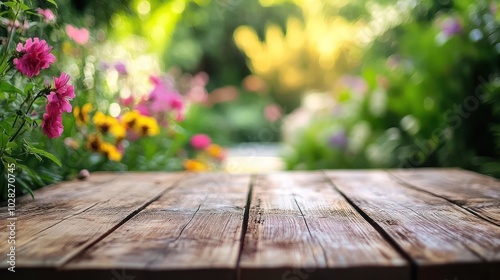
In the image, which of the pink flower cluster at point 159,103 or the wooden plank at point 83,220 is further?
the pink flower cluster at point 159,103

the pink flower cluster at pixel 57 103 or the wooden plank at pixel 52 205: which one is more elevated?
the pink flower cluster at pixel 57 103

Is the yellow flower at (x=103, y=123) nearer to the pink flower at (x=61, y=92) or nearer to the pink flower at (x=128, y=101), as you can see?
Result: the pink flower at (x=128, y=101)

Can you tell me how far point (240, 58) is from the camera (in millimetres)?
8219

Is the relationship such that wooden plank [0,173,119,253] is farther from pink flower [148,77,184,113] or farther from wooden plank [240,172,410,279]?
pink flower [148,77,184,113]

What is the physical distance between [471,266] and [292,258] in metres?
0.24

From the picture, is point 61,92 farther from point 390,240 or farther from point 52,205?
point 390,240

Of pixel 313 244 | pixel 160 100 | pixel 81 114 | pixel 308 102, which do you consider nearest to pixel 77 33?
pixel 81 114

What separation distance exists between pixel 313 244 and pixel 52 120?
604 mm

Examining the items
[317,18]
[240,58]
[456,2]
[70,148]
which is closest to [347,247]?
[70,148]

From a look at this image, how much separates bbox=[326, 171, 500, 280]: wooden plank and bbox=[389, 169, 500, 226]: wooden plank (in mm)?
37

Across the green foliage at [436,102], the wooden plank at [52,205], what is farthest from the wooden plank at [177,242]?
the green foliage at [436,102]

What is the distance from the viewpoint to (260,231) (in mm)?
875

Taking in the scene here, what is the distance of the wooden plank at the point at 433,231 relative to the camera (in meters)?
0.70

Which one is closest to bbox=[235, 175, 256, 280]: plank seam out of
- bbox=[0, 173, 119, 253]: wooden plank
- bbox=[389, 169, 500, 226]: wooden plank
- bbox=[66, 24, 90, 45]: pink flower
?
bbox=[0, 173, 119, 253]: wooden plank
